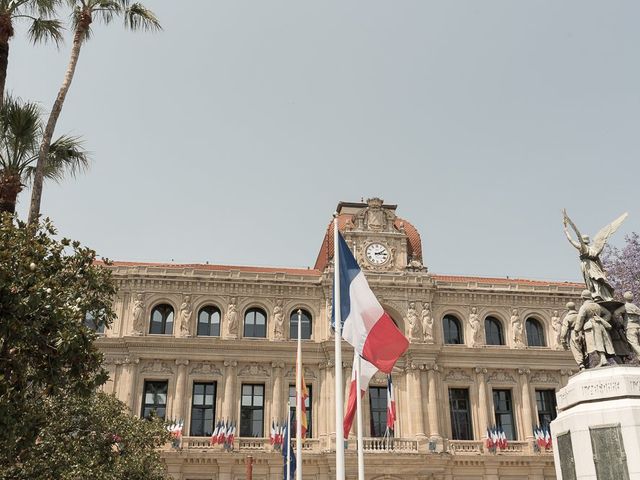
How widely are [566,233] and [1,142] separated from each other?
51.7 feet

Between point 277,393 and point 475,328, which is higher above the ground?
point 475,328

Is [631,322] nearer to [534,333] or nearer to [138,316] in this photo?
[534,333]

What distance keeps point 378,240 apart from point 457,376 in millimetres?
9905

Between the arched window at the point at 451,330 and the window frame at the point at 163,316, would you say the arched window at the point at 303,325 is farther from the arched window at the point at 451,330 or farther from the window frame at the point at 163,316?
the arched window at the point at 451,330

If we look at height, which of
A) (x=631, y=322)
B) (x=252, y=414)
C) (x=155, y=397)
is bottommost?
(x=631, y=322)

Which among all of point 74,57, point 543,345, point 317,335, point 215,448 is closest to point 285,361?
point 317,335

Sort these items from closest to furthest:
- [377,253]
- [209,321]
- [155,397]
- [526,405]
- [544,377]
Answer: [155,397] → [526,405] → [209,321] → [544,377] → [377,253]

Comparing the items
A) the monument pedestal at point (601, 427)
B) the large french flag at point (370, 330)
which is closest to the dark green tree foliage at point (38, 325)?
the large french flag at point (370, 330)

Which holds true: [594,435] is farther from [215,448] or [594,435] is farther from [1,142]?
[215,448]

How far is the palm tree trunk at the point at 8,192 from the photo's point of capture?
651 inches

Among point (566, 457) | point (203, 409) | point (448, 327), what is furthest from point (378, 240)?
point (566, 457)

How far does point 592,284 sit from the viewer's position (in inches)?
580

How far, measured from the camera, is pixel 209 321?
39.6 m

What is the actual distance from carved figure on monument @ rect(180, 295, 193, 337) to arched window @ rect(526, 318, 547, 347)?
72.1 feet
